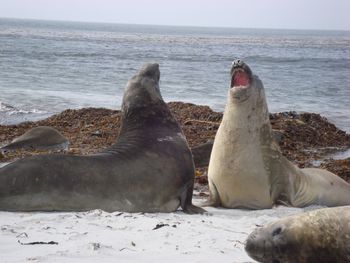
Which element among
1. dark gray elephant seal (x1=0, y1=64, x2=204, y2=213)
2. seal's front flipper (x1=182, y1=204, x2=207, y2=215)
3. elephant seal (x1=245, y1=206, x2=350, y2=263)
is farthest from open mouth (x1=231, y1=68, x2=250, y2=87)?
elephant seal (x1=245, y1=206, x2=350, y2=263)

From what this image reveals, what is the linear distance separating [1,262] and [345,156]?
676 cm

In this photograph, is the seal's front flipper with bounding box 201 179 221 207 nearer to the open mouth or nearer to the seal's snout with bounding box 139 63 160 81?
the open mouth

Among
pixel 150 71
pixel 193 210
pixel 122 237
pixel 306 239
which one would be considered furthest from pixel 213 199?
pixel 306 239

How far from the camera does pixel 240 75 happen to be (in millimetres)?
6156

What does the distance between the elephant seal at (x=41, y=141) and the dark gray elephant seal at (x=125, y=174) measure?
2840mm

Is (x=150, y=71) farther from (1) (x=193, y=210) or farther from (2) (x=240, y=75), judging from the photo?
(1) (x=193, y=210)

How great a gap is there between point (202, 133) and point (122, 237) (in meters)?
5.96

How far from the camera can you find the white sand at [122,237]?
137 inches

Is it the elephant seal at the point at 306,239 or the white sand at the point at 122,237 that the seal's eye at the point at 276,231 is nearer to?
the elephant seal at the point at 306,239

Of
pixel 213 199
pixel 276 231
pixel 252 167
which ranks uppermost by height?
pixel 276 231

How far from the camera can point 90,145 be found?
29.3 feet

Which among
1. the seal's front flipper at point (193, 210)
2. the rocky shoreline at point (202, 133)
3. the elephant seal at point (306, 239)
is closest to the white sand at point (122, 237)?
the seal's front flipper at point (193, 210)

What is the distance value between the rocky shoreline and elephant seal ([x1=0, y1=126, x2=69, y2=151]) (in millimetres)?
199

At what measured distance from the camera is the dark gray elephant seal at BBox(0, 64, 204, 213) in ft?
15.9
